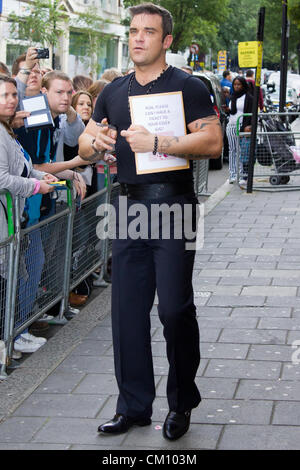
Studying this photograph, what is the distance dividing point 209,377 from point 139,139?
174 centimetres

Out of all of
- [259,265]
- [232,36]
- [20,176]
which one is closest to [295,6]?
[259,265]

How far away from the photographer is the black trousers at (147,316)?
4.07 m

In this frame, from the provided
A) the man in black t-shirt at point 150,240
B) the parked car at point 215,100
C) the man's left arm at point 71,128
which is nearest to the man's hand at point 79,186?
the man's left arm at point 71,128

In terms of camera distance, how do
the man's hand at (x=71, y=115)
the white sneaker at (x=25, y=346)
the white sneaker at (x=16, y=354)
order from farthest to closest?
the man's hand at (x=71, y=115)
the white sneaker at (x=25, y=346)
the white sneaker at (x=16, y=354)

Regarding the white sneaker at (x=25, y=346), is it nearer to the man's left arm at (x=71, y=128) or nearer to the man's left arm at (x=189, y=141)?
the man's left arm at (x=71, y=128)

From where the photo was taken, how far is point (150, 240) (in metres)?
4.11

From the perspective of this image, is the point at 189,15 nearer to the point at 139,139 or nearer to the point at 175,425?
the point at 139,139

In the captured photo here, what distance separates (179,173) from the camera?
4.09m

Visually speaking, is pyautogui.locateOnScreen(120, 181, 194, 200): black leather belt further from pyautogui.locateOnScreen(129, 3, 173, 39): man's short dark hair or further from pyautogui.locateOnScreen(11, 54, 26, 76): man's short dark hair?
pyautogui.locateOnScreen(11, 54, 26, 76): man's short dark hair

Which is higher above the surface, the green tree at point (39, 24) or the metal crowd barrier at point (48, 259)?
the green tree at point (39, 24)

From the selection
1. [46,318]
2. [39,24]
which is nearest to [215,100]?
[46,318]

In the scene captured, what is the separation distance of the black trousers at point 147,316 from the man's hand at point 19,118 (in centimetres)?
209

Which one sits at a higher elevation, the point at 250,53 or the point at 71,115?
the point at 250,53

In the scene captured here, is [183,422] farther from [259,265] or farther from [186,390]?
[259,265]
